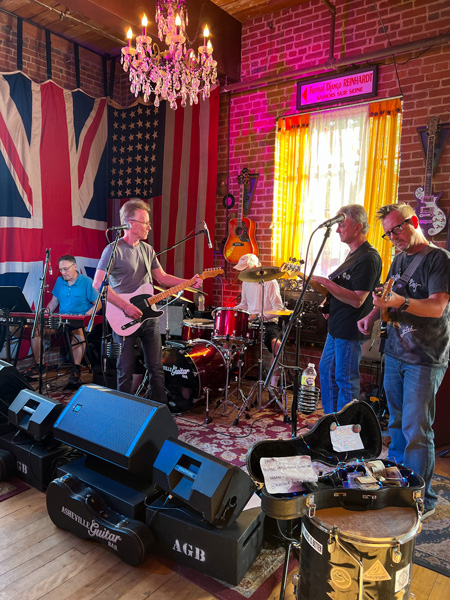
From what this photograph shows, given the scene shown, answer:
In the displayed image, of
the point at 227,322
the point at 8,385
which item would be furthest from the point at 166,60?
the point at 8,385

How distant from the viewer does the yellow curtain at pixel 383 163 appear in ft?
15.7

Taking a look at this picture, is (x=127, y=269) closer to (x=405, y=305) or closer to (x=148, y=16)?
(x=405, y=305)

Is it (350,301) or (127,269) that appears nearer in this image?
(350,301)

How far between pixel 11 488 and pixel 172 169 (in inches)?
178

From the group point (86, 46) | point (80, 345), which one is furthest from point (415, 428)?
point (86, 46)

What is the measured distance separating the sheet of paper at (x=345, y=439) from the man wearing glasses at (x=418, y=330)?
1.48ft

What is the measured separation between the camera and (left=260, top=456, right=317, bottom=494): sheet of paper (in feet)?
5.74

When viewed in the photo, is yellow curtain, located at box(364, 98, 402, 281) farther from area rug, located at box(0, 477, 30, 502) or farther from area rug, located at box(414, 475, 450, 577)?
area rug, located at box(0, 477, 30, 502)

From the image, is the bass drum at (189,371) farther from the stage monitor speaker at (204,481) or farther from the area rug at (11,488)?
the stage monitor speaker at (204,481)

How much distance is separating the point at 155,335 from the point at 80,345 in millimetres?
2056

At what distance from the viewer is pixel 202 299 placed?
17.4 ft

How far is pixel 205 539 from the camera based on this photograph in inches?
80.8

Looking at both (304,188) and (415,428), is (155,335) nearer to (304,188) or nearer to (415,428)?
(415,428)

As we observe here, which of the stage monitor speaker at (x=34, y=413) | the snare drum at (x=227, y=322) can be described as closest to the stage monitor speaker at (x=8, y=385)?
the stage monitor speaker at (x=34, y=413)
